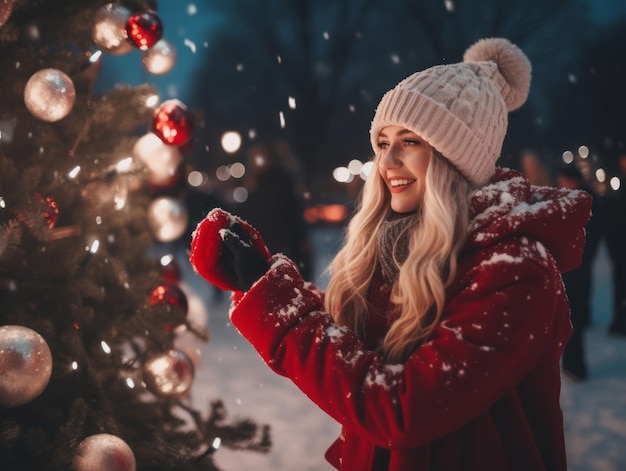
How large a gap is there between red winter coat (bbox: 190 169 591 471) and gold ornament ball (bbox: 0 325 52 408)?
36.4 inches

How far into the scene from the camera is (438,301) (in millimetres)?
1585

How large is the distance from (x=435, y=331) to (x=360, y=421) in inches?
13.0

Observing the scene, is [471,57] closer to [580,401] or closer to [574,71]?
[580,401]

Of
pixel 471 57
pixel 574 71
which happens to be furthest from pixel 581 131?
pixel 471 57

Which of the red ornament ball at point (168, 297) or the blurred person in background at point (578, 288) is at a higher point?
the red ornament ball at point (168, 297)

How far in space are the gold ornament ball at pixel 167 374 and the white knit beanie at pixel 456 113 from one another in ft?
5.76

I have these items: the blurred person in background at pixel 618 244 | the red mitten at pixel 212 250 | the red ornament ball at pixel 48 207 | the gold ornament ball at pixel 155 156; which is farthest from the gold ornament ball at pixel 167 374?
the blurred person in background at pixel 618 244

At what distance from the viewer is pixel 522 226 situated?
151cm

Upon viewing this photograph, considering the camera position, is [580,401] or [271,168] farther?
[271,168]

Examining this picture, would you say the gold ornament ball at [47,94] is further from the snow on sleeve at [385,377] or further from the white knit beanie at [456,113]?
the snow on sleeve at [385,377]

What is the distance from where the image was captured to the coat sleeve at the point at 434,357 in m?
1.42

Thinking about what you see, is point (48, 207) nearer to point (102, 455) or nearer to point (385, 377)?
point (102, 455)

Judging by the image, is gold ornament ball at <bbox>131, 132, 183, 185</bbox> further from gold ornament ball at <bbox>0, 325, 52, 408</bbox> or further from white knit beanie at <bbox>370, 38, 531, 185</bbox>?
white knit beanie at <bbox>370, 38, 531, 185</bbox>

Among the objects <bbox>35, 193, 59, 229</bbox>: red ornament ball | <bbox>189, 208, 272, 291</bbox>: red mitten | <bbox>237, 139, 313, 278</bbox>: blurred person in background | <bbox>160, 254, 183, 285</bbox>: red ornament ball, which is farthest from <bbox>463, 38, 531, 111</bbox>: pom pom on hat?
<bbox>237, 139, 313, 278</bbox>: blurred person in background
